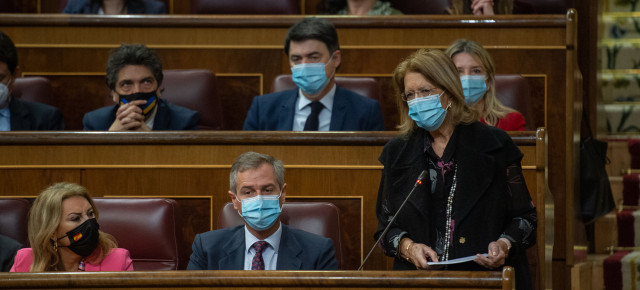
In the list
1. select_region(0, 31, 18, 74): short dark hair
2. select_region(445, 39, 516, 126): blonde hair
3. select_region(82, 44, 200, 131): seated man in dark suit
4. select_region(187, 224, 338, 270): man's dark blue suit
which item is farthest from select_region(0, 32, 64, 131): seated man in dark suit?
select_region(445, 39, 516, 126): blonde hair

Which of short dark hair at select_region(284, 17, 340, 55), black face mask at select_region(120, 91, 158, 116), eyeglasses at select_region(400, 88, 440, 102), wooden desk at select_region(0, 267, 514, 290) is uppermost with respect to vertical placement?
short dark hair at select_region(284, 17, 340, 55)

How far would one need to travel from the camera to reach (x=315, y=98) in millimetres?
1993

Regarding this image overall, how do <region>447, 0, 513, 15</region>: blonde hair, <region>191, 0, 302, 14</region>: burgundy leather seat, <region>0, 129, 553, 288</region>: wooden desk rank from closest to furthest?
1. <region>0, 129, 553, 288</region>: wooden desk
2. <region>447, 0, 513, 15</region>: blonde hair
3. <region>191, 0, 302, 14</region>: burgundy leather seat

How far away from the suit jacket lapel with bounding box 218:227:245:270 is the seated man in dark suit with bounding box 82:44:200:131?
0.49 meters

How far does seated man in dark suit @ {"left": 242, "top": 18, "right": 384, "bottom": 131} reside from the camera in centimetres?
197

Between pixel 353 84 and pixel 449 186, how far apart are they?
0.85 meters

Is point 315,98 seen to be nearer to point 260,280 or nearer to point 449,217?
point 449,217

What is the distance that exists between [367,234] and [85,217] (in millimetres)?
488

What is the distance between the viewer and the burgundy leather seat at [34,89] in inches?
87.8

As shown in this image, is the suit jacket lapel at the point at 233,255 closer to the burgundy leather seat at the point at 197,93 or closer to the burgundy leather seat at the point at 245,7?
the burgundy leather seat at the point at 197,93

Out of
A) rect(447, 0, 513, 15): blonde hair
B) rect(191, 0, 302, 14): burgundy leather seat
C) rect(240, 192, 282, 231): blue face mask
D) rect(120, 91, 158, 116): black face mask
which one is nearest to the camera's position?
rect(240, 192, 282, 231): blue face mask

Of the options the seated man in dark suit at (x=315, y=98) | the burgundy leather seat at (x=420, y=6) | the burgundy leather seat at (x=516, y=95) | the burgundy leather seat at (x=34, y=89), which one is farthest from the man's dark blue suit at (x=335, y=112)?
the burgundy leather seat at (x=420, y=6)

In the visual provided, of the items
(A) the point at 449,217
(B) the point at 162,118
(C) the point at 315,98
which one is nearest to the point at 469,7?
(C) the point at 315,98

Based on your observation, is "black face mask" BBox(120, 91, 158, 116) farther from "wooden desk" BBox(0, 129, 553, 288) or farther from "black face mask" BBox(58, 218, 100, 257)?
"black face mask" BBox(58, 218, 100, 257)
